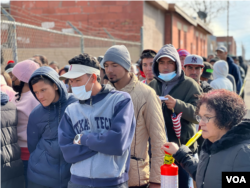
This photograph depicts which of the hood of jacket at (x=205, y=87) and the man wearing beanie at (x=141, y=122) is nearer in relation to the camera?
the man wearing beanie at (x=141, y=122)

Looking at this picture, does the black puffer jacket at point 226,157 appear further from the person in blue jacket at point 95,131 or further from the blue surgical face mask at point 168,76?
the blue surgical face mask at point 168,76

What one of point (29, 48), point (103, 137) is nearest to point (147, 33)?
point (29, 48)

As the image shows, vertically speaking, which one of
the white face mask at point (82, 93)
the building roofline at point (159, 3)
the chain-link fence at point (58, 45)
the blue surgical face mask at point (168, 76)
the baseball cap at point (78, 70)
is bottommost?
the white face mask at point (82, 93)

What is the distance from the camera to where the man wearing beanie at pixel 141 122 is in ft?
9.52

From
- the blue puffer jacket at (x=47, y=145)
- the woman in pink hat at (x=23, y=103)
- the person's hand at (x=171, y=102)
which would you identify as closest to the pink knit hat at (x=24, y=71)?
the woman in pink hat at (x=23, y=103)

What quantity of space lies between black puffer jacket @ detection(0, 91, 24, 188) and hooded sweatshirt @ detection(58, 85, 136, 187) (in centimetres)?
80

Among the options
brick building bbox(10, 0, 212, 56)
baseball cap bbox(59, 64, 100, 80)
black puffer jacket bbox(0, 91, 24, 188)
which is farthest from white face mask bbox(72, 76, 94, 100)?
brick building bbox(10, 0, 212, 56)

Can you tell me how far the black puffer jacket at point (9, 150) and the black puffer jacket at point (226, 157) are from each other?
6.23ft

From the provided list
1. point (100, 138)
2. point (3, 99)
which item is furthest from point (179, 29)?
point (100, 138)

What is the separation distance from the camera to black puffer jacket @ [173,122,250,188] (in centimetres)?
218

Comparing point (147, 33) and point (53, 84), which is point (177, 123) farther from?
point (147, 33)

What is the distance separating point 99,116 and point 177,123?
116 cm

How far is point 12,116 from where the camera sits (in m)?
3.38

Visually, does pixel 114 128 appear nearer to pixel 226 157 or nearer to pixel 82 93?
pixel 82 93
